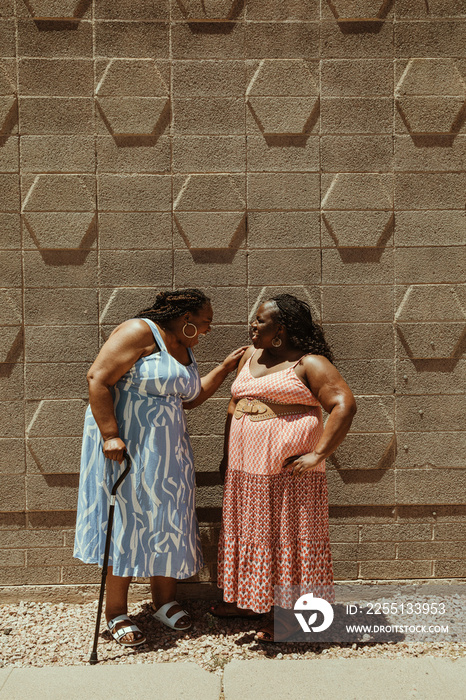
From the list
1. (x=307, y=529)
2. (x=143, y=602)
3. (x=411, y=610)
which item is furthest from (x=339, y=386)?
(x=143, y=602)

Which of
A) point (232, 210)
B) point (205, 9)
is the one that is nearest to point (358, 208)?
point (232, 210)

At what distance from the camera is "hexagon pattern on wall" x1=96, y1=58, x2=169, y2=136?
3973 mm

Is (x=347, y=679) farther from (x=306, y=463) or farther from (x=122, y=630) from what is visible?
(x=122, y=630)

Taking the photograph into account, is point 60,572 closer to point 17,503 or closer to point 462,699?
point 17,503

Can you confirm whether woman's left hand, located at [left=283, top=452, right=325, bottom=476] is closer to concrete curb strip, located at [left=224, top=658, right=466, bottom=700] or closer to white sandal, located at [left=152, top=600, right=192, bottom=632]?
concrete curb strip, located at [left=224, top=658, right=466, bottom=700]

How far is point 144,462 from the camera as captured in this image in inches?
134

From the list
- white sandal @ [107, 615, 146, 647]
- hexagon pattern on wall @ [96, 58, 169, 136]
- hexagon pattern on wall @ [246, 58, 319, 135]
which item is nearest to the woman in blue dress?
white sandal @ [107, 615, 146, 647]

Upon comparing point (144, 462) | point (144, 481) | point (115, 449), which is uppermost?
point (115, 449)

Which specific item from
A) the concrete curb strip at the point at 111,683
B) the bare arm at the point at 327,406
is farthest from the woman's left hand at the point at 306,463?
the concrete curb strip at the point at 111,683

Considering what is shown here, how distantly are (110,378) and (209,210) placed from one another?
147 cm

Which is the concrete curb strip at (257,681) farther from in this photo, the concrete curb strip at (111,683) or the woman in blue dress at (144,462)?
the woman in blue dress at (144,462)

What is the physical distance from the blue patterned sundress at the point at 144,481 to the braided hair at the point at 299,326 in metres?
0.68

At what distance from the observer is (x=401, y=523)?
4.15m
